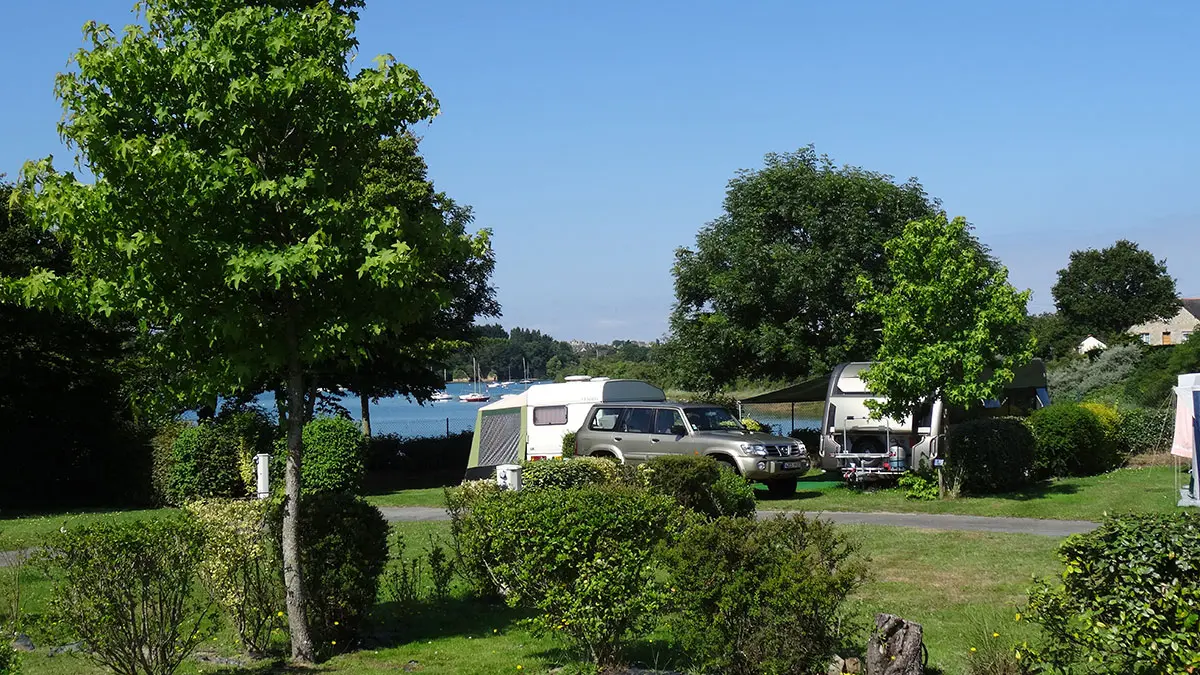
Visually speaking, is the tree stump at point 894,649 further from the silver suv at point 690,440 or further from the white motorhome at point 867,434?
the white motorhome at point 867,434

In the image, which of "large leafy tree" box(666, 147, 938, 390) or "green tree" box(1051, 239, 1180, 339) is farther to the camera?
"green tree" box(1051, 239, 1180, 339)

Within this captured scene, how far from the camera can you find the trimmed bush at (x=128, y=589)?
6.54 meters

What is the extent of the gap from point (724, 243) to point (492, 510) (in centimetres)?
2615

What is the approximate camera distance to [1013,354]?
61.3 ft

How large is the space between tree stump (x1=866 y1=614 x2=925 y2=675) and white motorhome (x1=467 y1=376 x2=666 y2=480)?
633 inches

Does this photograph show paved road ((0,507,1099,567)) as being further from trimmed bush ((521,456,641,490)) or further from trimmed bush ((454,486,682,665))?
trimmed bush ((454,486,682,665))

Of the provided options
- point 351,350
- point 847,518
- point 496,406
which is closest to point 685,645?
point 351,350

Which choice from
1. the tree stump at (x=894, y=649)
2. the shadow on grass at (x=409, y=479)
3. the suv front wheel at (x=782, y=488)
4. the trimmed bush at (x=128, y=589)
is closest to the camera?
the tree stump at (x=894, y=649)

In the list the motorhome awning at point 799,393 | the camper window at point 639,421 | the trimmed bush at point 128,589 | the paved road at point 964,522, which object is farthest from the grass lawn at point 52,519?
the motorhome awning at point 799,393

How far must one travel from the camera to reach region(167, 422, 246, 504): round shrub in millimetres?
21891

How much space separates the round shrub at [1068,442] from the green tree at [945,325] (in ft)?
10.7

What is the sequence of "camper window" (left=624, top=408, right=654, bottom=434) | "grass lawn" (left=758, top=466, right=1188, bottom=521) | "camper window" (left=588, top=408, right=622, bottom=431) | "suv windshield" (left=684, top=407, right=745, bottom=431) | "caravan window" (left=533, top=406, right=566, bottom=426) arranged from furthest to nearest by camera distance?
"caravan window" (left=533, top=406, right=566, bottom=426) → "camper window" (left=588, top=408, right=622, bottom=431) → "camper window" (left=624, top=408, right=654, bottom=434) → "suv windshield" (left=684, top=407, right=745, bottom=431) → "grass lawn" (left=758, top=466, right=1188, bottom=521)

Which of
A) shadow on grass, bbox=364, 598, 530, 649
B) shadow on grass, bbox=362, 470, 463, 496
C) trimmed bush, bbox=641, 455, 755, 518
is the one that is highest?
trimmed bush, bbox=641, 455, 755, 518

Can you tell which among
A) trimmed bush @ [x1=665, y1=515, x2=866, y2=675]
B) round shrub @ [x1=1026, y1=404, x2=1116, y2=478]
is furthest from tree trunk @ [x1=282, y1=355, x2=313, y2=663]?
round shrub @ [x1=1026, y1=404, x2=1116, y2=478]
